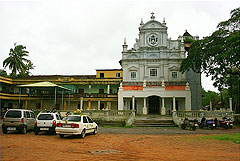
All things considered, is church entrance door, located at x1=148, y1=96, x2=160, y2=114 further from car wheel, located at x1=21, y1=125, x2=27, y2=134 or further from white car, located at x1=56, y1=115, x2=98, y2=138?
car wheel, located at x1=21, y1=125, x2=27, y2=134

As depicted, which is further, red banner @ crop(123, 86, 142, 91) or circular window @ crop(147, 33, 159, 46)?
circular window @ crop(147, 33, 159, 46)

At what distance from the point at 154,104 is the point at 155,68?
5.30m

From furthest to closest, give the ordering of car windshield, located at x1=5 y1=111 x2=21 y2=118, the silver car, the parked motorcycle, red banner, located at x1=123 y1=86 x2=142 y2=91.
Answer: red banner, located at x1=123 y1=86 x2=142 y2=91, the parked motorcycle, car windshield, located at x1=5 y1=111 x2=21 y2=118, the silver car

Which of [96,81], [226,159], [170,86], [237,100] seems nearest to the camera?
[226,159]

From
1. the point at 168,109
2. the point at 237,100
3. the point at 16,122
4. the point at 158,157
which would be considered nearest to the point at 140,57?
the point at 168,109

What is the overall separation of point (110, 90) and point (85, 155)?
28903 millimetres

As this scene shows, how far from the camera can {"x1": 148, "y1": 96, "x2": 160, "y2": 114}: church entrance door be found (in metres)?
31.7

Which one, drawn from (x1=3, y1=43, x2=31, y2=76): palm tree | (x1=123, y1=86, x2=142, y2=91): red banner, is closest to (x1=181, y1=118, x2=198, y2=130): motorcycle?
(x1=123, y1=86, x2=142, y2=91): red banner

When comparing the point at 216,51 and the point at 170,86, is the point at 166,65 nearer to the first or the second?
the point at 170,86

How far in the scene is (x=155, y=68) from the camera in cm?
3222

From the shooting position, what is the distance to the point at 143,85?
98.5 ft

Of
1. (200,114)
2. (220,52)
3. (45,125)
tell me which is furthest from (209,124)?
(45,125)

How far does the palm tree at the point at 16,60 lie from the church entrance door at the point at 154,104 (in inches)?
984

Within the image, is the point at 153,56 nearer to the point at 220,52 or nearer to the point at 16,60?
the point at 220,52
